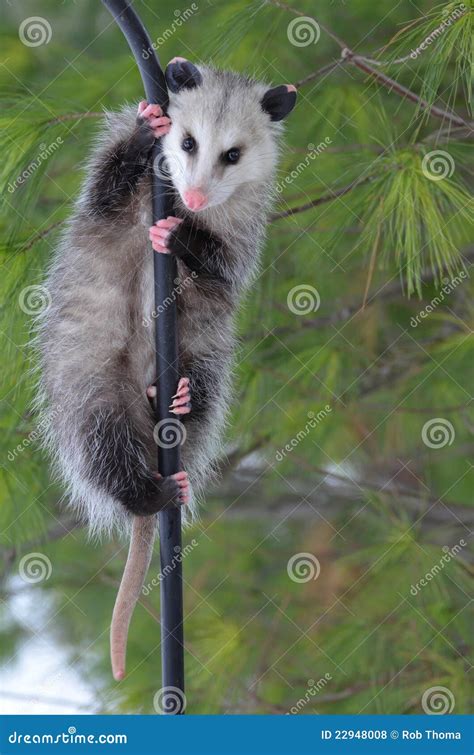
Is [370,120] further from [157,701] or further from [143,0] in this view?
[157,701]

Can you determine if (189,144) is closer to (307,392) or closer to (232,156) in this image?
(232,156)

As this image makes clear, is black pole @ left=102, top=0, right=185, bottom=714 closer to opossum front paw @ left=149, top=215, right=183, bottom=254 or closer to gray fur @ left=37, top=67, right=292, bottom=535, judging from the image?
opossum front paw @ left=149, top=215, right=183, bottom=254

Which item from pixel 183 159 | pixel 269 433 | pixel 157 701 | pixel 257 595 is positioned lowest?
pixel 157 701

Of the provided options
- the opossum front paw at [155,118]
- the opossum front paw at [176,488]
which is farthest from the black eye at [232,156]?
the opossum front paw at [176,488]

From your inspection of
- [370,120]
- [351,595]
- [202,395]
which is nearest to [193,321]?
[202,395]

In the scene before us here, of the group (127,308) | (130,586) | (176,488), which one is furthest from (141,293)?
(130,586)

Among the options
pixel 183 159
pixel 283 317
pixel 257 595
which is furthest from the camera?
pixel 257 595

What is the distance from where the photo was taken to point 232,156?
5.81 feet

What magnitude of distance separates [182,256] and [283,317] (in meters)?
0.97

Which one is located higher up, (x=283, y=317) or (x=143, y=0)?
(x=143, y=0)

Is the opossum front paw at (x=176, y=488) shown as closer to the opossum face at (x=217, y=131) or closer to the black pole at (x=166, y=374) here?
the black pole at (x=166, y=374)

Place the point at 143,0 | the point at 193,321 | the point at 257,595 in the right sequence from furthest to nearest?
1. the point at 257,595
2. the point at 143,0
3. the point at 193,321

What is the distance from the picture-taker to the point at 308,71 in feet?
7.89

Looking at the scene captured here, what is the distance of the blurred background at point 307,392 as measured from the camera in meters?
2.08
